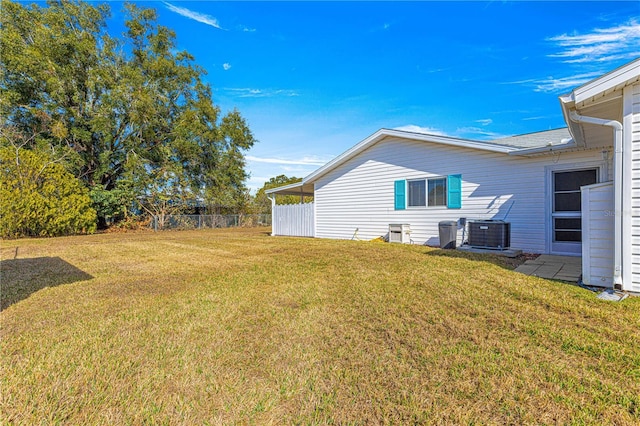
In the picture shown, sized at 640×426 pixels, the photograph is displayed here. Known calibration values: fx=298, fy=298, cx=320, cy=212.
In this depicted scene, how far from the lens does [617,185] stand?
13.0ft

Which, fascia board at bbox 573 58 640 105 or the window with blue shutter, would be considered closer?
fascia board at bbox 573 58 640 105

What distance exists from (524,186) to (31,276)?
1092cm

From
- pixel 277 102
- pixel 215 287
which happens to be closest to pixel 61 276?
pixel 215 287

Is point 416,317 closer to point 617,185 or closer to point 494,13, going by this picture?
point 617,185

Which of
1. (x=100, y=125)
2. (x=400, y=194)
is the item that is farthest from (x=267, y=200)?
(x=400, y=194)

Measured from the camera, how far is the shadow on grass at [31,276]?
13.9 feet

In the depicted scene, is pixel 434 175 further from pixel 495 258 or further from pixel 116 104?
pixel 116 104

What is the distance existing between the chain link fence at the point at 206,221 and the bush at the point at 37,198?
397cm

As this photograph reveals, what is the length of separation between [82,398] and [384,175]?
10036mm

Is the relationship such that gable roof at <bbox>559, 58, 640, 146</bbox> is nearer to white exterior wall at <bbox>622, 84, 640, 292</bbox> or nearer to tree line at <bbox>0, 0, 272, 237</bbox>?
white exterior wall at <bbox>622, 84, 640, 292</bbox>

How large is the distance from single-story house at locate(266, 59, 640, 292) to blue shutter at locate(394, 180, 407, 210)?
3 cm

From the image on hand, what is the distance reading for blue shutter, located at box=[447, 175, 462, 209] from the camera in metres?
8.91

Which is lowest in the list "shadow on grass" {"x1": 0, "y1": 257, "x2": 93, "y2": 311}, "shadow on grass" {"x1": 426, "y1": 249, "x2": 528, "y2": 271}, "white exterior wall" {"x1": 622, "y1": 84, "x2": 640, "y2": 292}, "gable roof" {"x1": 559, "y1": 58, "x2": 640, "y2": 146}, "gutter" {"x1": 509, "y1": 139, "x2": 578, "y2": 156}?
"shadow on grass" {"x1": 0, "y1": 257, "x2": 93, "y2": 311}

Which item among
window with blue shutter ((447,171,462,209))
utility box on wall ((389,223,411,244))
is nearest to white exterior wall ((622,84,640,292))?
window with blue shutter ((447,171,462,209))
